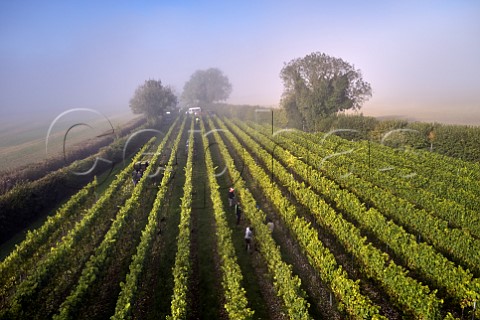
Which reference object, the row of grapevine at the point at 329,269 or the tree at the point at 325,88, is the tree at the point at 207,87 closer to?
the tree at the point at 325,88

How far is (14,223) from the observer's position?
19.8m

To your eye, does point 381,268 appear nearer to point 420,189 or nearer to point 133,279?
point 420,189

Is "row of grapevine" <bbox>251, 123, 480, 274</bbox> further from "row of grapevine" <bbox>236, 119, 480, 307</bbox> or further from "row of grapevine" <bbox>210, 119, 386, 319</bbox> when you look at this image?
"row of grapevine" <bbox>210, 119, 386, 319</bbox>

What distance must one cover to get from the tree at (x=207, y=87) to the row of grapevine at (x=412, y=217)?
368 ft

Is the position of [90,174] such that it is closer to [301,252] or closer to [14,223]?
[14,223]

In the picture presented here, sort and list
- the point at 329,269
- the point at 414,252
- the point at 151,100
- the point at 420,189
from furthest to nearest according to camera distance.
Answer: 1. the point at 151,100
2. the point at 420,189
3. the point at 414,252
4. the point at 329,269

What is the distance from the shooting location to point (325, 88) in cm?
4897

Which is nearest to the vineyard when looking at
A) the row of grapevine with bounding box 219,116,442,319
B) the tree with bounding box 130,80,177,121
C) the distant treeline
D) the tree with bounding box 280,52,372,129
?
the row of grapevine with bounding box 219,116,442,319

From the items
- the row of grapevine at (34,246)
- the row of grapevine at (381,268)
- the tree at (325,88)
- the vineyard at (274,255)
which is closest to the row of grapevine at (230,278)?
the vineyard at (274,255)

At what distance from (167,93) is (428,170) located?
57.4m

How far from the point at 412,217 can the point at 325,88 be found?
3669 centimetres

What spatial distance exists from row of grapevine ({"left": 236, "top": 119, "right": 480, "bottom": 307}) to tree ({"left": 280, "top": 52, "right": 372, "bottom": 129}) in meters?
31.4

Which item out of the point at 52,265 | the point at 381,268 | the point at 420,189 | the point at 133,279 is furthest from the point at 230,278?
the point at 420,189

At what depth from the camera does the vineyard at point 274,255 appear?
11.0 m
